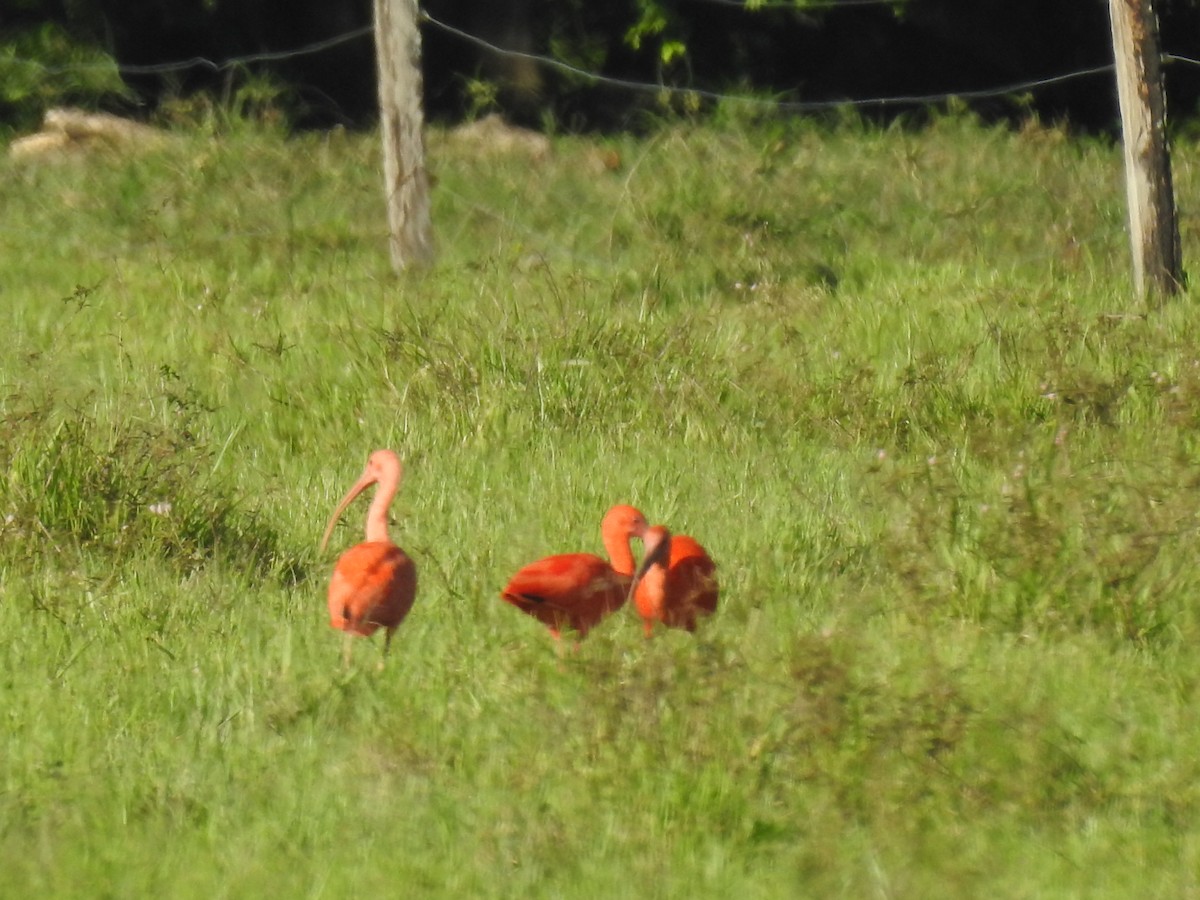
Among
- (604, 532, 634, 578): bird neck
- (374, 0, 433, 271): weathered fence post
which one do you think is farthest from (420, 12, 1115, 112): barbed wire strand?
(604, 532, 634, 578): bird neck

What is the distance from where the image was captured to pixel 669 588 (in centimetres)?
458

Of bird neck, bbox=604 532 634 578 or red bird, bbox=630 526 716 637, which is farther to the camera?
bird neck, bbox=604 532 634 578

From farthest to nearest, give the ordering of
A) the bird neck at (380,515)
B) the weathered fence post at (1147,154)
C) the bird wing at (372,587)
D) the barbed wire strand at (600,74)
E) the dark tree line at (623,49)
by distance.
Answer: the dark tree line at (623,49)
the barbed wire strand at (600,74)
the weathered fence post at (1147,154)
the bird neck at (380,515)
the bird wing at (372,587)

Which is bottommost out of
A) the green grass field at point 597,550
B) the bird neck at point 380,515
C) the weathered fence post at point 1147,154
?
the green grass field at point 597,550

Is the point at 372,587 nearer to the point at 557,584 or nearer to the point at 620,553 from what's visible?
the point at 557,584

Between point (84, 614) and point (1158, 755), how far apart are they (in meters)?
2.70

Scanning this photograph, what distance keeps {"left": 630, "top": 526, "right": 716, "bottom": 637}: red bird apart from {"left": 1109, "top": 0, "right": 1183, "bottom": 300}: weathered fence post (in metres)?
5.01

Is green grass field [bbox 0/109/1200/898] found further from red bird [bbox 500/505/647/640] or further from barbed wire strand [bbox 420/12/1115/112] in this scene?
barbed wire strand [bbox 420/12/1115/112]

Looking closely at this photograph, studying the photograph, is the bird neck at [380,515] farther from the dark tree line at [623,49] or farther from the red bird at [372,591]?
the dark tree line at [623,49]

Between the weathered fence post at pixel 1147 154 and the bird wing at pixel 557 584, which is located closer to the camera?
the bird wing at pixel 557 584

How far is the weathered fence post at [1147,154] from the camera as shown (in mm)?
8930

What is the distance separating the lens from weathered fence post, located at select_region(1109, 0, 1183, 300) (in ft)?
29.3

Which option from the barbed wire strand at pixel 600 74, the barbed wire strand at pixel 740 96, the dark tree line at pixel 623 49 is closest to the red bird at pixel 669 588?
the barbed wire strand at pixel 740 96

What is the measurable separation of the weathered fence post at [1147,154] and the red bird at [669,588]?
16.4 feet
